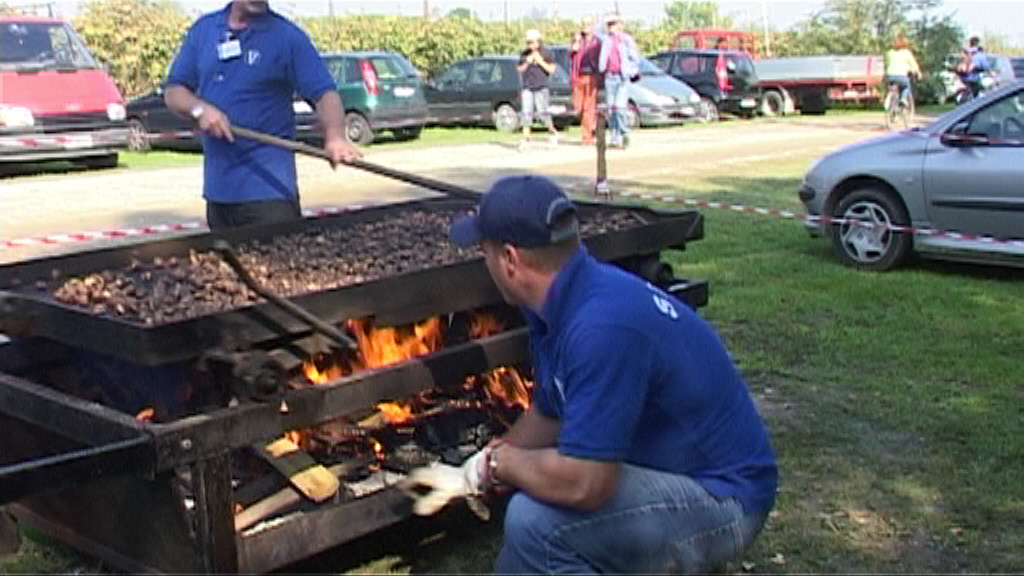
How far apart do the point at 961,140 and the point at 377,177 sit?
897cm

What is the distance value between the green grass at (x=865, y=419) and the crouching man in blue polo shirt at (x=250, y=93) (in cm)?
179

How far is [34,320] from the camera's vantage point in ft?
13.8

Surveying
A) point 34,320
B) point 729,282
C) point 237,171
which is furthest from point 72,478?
point 729,282

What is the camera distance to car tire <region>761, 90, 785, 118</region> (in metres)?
33.9

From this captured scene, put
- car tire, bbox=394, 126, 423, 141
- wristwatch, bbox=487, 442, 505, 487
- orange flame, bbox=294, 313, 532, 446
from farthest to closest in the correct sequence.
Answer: car tire, bbox=394, 126, 423, 141 → orange flame, bbox=294, 313, 532, 446 → wristwatch, bbox=487, 442, 505, 487

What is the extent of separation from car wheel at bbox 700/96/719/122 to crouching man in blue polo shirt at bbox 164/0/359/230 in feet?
81.1

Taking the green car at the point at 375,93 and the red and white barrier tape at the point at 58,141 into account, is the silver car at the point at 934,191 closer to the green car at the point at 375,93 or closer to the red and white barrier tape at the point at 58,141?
the red and white barrier tape at the point at 58,141

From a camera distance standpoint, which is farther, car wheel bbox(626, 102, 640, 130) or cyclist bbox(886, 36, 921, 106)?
car wheel bbox(626, 102, 640, 130)

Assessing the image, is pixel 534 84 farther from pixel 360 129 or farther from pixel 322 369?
pixel 322 369

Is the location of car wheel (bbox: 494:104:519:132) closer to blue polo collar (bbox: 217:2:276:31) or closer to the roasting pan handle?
blue polo collar (bbox: 217:2:276:31)

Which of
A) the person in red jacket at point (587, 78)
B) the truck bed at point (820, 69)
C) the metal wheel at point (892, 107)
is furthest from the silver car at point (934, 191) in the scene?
the truck bed at point (820, 69)

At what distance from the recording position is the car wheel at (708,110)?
98.0 ft

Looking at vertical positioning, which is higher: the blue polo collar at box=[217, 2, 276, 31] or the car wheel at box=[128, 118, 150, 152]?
the blue polo collar at box=[217, 2, 276, 31]

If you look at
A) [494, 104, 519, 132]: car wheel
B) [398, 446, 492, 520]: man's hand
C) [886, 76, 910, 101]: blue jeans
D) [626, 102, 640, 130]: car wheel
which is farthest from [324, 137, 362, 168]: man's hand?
[886, 76, 910, 101]: blue jeans
